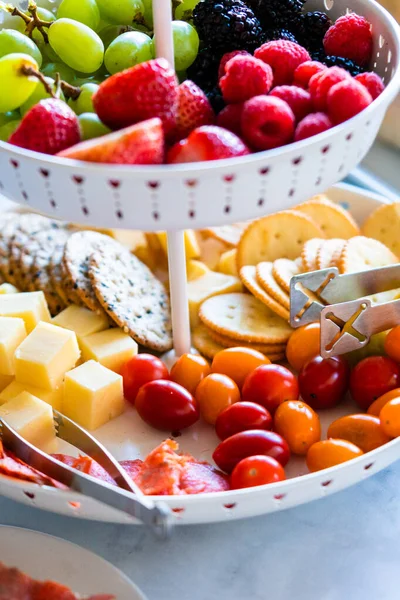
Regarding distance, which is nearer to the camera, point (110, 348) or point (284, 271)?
point (110, 348)

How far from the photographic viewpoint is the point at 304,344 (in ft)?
4.10

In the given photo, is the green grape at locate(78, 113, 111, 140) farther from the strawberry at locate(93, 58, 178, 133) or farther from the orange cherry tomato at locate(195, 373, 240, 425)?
the orange cherry tomato at locate(195, 373, 240, 425)

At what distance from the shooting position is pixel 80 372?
117cm

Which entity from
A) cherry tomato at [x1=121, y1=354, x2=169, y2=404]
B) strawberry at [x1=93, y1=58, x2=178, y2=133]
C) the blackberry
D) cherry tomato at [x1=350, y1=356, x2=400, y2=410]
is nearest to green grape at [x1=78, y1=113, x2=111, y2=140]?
strawberry at [x1=93, y1=58, x2=178, y2=133]

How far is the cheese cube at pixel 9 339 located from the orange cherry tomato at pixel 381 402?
1.90ft

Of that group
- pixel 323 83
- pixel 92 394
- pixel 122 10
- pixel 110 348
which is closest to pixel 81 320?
pixel 110 348

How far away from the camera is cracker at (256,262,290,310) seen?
1.31 m

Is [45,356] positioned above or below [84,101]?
below

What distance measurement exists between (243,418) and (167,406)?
0.40ft

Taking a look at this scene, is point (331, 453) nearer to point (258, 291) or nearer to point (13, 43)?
point (258, 291)

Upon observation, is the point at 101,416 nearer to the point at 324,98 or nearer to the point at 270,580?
the point at 270,580

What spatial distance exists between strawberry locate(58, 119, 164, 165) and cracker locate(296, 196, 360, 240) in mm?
753

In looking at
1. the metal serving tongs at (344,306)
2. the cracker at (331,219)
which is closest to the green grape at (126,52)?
the metal serving tongs at (344,306)

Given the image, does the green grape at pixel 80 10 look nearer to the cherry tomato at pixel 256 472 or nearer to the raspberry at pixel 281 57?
the raspberry at pixel 281 57
